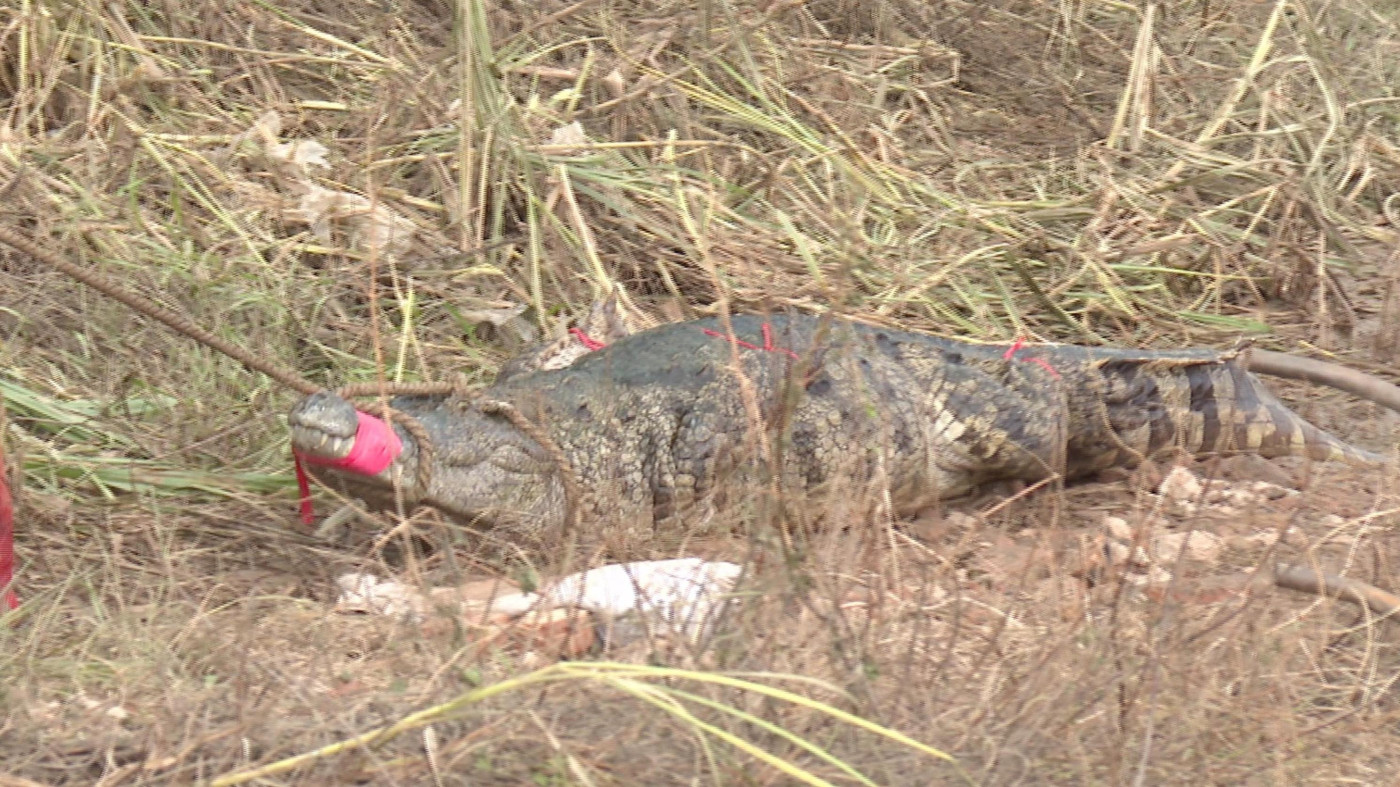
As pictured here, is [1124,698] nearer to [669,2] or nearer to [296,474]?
Result: [296,474]

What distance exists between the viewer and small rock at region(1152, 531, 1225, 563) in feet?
11.8

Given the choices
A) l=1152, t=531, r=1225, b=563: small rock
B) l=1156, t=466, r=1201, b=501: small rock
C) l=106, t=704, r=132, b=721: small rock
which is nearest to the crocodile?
l=1156, t=466, r=1201, b=501: small rock

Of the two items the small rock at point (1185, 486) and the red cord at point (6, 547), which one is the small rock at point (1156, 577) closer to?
the small rock at point (1185, 486)

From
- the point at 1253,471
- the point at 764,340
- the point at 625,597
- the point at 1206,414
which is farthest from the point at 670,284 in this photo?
the point at 625,597

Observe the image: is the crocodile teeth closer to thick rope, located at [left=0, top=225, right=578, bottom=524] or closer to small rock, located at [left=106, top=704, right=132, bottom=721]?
thick rope, located at [left=0, top=225, right=578, bottom=524]

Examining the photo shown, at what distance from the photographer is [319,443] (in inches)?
136

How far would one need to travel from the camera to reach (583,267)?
16.3 feet

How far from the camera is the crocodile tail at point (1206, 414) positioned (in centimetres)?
458

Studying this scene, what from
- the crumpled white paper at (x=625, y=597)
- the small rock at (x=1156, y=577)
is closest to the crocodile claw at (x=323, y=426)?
the crumpled white paper at (x=625, y=597)

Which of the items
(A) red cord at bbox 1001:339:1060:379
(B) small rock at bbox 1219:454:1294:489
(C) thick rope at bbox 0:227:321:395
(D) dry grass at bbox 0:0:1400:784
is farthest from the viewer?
(A) red cord at bbox 1001:339:1060:379

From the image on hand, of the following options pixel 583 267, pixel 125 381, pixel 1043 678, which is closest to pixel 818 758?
pixel 1043 678

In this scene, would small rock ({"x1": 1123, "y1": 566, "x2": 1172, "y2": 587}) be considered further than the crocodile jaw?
No

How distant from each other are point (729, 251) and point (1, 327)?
6.14 ft

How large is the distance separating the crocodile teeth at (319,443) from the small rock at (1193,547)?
4.99ft
